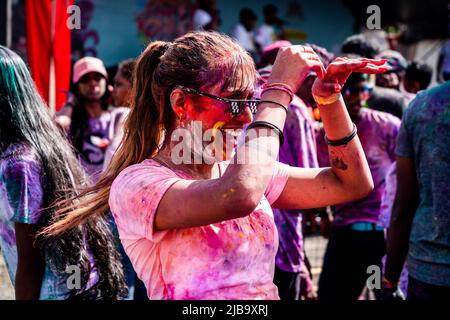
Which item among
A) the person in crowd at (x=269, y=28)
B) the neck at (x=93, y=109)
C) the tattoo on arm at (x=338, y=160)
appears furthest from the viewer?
the person in crowd at (x=269, y=28)

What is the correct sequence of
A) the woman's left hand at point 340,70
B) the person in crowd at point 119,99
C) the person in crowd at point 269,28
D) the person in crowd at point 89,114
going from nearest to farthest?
1. the woman's left hand at point 340,70
2. the person in crowd at point 119,99
3. the person in crowd at point 89,114
4. the person in crowd at point 269,28

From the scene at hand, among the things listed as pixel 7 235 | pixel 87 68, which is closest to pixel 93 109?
pixel 87 68

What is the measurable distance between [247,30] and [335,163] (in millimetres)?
8477

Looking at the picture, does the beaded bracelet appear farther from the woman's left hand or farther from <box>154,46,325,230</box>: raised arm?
the woman's left hand

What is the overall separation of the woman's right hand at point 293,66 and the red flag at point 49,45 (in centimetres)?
449

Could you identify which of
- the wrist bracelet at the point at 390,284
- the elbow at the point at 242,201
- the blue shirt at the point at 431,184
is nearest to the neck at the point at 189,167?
the elbow at the point at 242,201

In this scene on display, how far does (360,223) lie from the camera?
Answer: 15.1ft

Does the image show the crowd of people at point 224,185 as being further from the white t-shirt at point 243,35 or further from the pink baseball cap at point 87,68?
the white t-shirt at point 243,35

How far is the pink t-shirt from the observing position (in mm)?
1959

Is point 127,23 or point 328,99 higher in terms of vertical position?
point 127,23

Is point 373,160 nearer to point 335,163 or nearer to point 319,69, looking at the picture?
point 335,163

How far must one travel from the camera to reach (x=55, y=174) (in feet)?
9.51

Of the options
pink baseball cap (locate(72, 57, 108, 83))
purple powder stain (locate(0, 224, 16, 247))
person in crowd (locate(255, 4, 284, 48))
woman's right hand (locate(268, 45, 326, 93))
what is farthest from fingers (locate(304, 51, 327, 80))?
person in crowd (locate(255, 4, 284, 48))

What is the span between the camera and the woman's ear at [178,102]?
2.10 m
